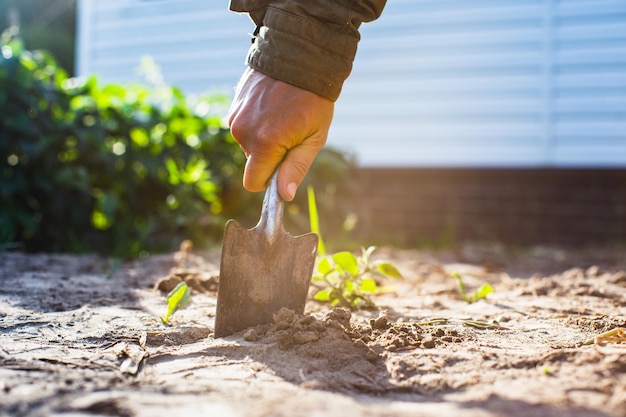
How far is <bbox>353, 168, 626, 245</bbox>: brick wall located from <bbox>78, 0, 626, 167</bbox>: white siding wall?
6.9 inches

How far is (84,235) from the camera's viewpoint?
12.8ft

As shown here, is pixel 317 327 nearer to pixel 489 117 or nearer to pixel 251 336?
pixel 251 336

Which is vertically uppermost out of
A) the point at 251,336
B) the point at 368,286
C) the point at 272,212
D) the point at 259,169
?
the point at 259,169

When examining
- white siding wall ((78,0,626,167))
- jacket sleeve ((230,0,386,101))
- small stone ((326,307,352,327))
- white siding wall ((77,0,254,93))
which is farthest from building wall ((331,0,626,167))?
small stone ((326,307,352,327))

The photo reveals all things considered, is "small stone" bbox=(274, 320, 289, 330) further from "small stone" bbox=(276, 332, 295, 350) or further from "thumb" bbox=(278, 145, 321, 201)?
"thumb" bbox=(278, 145, 321, 201)

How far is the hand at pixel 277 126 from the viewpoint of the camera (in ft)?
5.24

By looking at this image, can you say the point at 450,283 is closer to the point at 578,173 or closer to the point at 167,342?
the point at 167,342

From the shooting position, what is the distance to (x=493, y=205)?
5.68 meters

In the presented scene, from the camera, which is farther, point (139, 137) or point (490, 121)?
point (490, 121)

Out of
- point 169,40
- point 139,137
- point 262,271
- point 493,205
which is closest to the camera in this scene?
point 262,271

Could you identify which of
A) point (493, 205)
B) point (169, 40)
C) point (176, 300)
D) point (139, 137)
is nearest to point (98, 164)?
point (139, 137)

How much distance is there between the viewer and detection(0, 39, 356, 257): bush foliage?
11.7 ft

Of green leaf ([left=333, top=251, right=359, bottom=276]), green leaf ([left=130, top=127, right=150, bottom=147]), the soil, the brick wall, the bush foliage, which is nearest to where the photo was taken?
the soil

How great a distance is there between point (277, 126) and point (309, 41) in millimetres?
258
